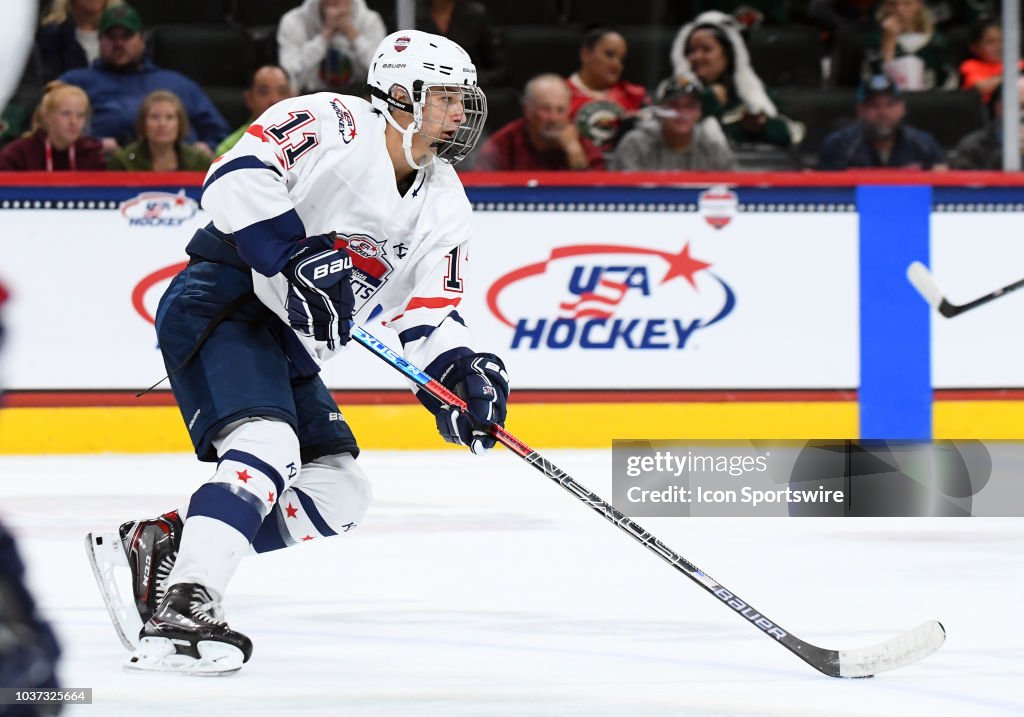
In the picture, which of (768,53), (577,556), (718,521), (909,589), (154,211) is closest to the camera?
(909,589)

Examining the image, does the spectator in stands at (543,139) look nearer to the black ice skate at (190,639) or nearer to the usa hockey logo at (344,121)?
the usa hockey logo at (344,121)

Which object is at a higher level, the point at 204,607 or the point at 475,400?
the point at 475,400

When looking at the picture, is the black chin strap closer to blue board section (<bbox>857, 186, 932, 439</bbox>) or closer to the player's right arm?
the player's right arm

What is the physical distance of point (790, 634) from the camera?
2.74 m

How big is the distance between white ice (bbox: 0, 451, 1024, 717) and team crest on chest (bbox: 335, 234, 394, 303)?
63 cm

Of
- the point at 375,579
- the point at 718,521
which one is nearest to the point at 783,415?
the point at 718,521

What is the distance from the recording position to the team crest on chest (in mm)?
2920

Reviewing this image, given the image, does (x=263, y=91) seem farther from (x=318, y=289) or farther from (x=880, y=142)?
(x=318, y=289)

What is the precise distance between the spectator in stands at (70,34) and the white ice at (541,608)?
143 cm

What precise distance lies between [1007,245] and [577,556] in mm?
2622

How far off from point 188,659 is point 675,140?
365cm

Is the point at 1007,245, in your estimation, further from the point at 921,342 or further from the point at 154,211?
the point at 154,211

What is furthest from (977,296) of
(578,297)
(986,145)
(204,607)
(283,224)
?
(204,607)

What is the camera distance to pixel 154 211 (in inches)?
222
